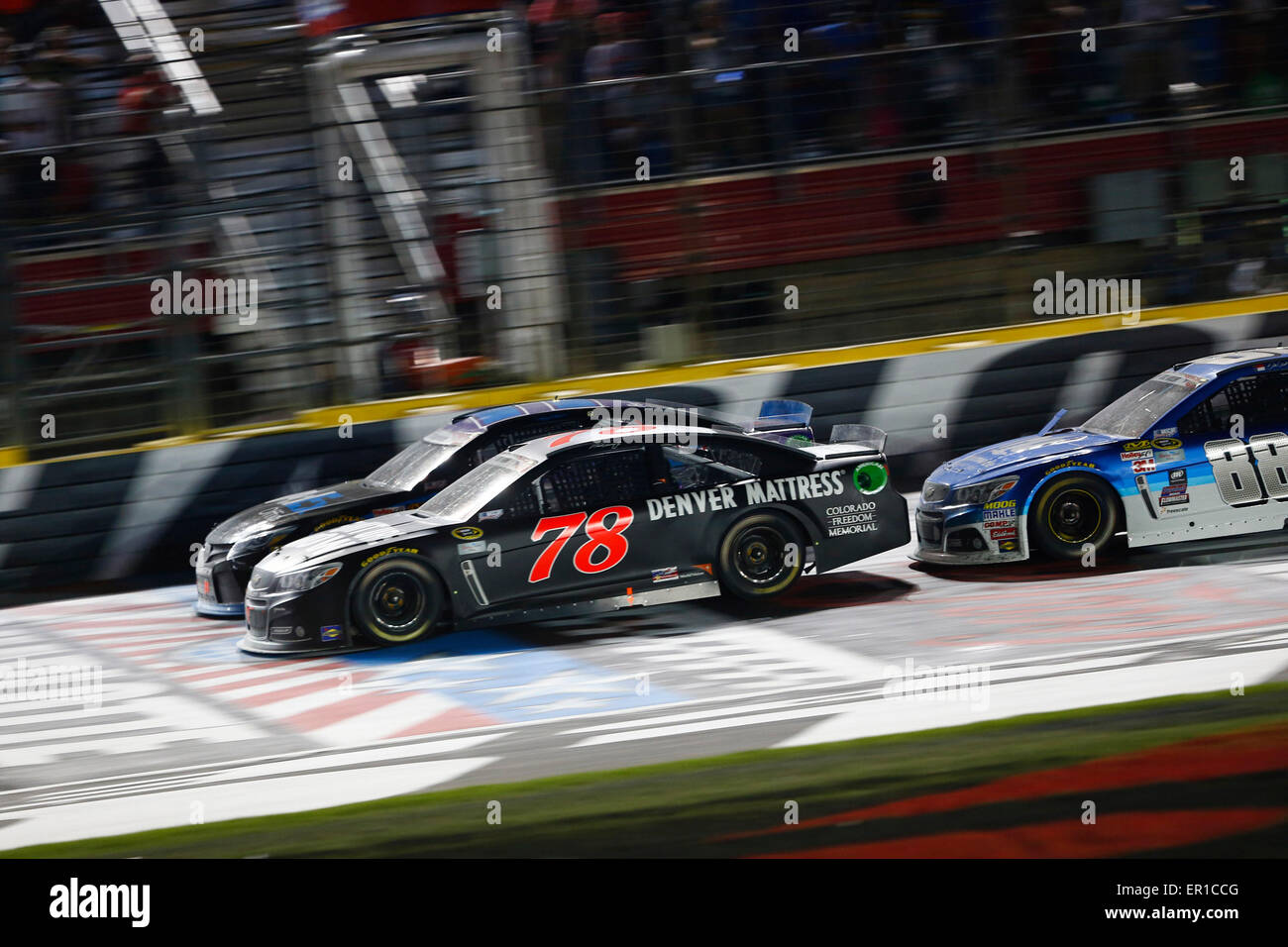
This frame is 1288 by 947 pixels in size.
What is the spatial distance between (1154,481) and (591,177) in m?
5.61

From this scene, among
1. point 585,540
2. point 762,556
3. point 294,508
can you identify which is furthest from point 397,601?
point 762,556

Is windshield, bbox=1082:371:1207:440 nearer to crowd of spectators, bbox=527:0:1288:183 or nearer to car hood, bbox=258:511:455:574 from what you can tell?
crowd of spectators, bbox=527:0:1288:183

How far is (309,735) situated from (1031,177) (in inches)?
337

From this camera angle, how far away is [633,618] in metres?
8.70

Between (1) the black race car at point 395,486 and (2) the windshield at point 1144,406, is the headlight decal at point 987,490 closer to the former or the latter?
(2) the windshield at point 1144,406

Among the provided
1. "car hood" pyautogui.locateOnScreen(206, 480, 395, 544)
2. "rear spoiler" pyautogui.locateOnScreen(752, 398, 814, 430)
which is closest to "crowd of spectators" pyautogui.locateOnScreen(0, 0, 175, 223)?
"car hood" pyautogui.locateOnScreen(206, 480, 395, 544)

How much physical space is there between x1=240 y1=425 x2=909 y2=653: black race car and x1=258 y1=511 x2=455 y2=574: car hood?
0.01 m

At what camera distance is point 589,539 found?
8.24m

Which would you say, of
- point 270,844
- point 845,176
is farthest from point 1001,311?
point 270,844

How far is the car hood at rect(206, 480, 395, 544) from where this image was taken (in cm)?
946

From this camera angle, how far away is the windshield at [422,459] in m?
9.68

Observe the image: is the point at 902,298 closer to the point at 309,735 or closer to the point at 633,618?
the point at 633,618

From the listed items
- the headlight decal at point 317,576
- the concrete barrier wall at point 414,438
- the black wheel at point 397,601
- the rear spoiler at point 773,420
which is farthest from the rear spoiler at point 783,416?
the headlight decal at point 317,576

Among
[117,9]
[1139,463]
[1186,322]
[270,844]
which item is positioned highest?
[117,9]
